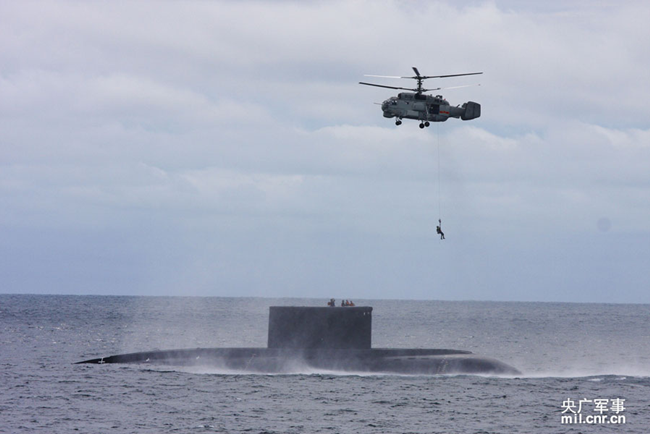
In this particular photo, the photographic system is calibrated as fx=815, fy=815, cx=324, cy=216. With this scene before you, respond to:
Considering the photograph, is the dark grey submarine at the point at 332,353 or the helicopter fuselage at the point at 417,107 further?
the helicopter fuselage at the point at 417,107

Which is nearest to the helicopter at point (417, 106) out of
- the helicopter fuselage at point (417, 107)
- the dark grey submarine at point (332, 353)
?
the helicopter fuselage at point (417, 107)

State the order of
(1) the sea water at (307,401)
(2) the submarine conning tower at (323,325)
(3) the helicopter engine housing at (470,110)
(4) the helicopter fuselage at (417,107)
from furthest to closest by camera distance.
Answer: (3) the helicopter engine housing at (470,110) < (4) the helicopter fuselage at (417,107) < (2) the submarine conning tower at (323,325) < (1) the sea water at (307,401)

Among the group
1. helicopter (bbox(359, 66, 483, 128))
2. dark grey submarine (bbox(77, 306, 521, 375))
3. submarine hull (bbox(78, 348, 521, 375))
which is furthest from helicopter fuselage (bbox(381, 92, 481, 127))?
submarine hull (bbox(78, 348, 521, 375))

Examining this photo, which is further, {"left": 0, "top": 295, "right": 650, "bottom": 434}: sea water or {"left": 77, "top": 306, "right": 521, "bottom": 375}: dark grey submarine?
{"left": 77, "top": 306, "right": 521, "bottom": 375}: dark grey submarine

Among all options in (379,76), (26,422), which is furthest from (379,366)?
(26,422)

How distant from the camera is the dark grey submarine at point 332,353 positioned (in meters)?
40.1

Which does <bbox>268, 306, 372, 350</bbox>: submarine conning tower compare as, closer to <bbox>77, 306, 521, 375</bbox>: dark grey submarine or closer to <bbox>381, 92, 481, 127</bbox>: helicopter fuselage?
<bbox>77, 306, 521, 375</bbox>: dark grey submarine

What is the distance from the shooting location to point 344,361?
4112 centimetres

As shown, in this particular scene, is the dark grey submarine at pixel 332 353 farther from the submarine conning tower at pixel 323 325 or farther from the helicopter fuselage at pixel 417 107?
the helicopter fuselage at pixel 417 107

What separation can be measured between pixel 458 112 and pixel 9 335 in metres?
58.3

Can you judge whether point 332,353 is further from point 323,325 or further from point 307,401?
point 307,401

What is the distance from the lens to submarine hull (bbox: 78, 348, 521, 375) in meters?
41.1

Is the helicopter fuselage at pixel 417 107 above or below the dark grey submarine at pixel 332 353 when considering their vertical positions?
above

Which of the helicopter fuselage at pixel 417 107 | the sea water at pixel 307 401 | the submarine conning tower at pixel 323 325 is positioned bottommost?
the sea water at pixel 307 401
